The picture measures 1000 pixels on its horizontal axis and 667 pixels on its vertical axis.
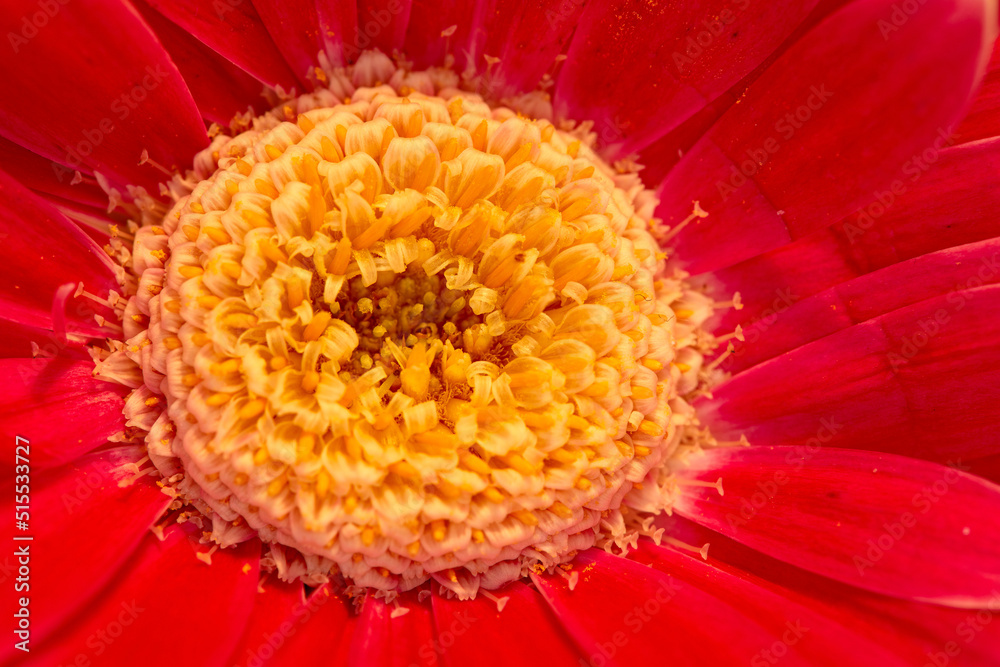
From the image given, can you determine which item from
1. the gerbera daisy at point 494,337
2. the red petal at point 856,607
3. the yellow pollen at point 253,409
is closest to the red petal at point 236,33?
the gerbera daisy at point 494,337

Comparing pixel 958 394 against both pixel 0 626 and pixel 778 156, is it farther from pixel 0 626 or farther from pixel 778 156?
pixel 0 626

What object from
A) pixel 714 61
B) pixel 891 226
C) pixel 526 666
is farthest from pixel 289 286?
pixel 891 226

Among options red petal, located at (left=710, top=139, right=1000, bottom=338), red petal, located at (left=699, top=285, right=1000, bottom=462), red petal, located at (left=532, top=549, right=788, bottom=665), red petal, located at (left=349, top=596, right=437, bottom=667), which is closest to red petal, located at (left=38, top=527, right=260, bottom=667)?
red petal, located at (left=349, top=596, right=437, bottom=667)

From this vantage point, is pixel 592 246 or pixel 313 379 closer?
pixel 313 379

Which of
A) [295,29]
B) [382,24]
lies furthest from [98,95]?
[382,24]
